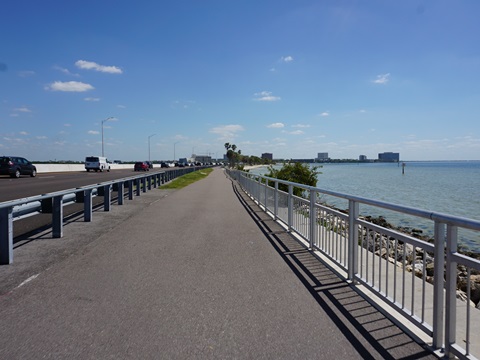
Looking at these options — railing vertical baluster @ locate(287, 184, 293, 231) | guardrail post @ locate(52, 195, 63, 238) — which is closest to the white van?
guardrail post @ locate(52, 195, 63, 238)

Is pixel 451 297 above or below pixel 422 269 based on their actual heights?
above

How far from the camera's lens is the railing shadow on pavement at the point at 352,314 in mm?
3584

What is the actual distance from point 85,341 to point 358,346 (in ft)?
8.10

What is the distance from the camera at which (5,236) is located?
6.30 m

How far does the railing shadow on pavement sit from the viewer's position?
11.8 ft

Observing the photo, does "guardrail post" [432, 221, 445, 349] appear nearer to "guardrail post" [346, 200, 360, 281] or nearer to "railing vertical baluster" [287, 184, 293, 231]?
"guardrail post" [346, 200, 360, 281]

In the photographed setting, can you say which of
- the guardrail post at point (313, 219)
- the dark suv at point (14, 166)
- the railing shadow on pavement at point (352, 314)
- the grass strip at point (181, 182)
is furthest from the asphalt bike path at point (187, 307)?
the dark suv at point (14, 166)

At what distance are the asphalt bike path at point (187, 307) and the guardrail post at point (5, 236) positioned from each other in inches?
10.0

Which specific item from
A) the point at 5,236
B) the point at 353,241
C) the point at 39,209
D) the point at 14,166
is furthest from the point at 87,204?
the point at 14,166

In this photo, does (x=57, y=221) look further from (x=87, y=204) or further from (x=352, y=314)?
(x=352, y=314)

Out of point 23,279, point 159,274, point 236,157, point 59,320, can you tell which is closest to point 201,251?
point 159,274

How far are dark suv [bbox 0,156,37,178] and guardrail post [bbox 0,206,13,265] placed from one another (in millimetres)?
30259

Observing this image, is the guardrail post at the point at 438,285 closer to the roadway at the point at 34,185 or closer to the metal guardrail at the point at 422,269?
the metal guardrail at the point at 422,269

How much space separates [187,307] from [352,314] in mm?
1816
